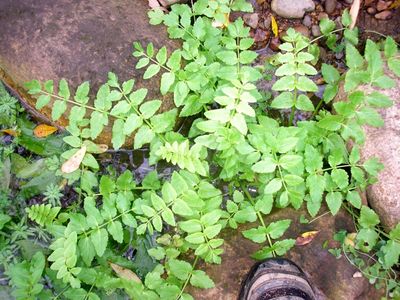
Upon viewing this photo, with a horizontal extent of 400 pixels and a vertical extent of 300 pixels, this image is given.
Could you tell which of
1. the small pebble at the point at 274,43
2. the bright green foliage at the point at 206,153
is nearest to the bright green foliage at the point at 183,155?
the bright green foliage at the point at 206,153

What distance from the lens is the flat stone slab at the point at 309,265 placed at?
312cm

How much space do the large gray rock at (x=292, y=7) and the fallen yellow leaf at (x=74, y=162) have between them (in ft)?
6.46

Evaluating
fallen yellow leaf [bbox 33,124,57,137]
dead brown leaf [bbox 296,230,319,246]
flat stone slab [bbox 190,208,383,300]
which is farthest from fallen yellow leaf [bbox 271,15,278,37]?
fallen yellow leaf [bbox 33,124,57,137]

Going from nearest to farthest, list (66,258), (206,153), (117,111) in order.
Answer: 1. (66,258)
2. (117,111)
3. (206,153)

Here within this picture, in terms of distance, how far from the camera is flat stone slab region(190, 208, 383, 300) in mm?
3125

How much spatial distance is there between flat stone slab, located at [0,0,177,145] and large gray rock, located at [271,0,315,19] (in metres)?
1.15

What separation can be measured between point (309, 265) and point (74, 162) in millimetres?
1896

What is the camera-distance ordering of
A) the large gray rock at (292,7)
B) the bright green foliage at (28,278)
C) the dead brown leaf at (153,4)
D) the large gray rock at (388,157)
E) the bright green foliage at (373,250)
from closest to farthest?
1. the bright green foliage at (28,278)
2. the bright green foliage at (373,250)
3. the large gray rock at (388,157)
4. the dead brown leaf at (153,4)
5. the large gray rock at (292,7)

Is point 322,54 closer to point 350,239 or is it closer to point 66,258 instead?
point 350,239

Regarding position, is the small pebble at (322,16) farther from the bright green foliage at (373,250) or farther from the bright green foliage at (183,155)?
the bright green foliage at (183,155)

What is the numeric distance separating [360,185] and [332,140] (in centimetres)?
36

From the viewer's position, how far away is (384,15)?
142 inches

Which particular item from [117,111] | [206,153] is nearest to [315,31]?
[206,153]

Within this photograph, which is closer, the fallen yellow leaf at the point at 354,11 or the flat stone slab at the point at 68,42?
the flat stone slab at the point at 68,42
